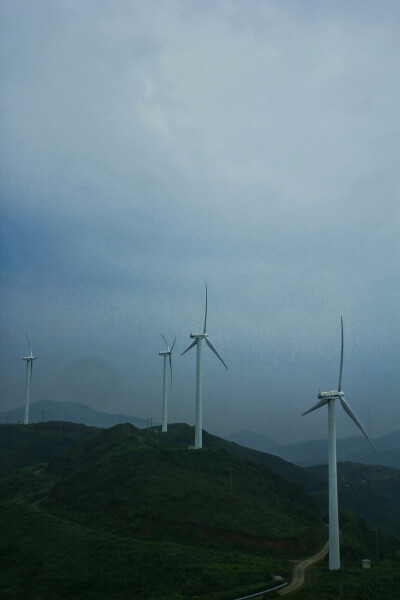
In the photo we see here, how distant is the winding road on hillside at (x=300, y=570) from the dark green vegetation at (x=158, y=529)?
1.36 meters

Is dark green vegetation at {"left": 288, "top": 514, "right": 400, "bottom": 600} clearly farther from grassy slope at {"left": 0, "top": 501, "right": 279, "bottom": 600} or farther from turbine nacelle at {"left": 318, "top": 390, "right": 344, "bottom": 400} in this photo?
turbine nacelle at {"left": 318, "top": 390, "right": 344, "bottom": 400}

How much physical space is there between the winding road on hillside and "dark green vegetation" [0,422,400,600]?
1.36 meters

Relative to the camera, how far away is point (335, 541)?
68.2 m

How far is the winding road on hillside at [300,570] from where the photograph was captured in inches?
2342

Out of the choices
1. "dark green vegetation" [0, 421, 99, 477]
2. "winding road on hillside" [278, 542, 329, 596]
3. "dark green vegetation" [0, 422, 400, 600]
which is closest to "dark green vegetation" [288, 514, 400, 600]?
"dark green vegetation" [0, 422, 400, 600]

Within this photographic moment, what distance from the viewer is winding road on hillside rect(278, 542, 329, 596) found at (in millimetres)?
59491

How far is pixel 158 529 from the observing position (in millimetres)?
84562

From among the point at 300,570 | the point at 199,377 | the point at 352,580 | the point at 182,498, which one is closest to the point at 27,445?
the point at 199,377

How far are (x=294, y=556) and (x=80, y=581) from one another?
2990 centimetres

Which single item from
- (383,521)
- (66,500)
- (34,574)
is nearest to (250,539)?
(34,574)

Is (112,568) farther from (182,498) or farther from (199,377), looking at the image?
(199,377)

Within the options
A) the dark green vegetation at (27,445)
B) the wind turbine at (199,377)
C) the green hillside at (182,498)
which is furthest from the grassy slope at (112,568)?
the dark green vegetation at (27,445)

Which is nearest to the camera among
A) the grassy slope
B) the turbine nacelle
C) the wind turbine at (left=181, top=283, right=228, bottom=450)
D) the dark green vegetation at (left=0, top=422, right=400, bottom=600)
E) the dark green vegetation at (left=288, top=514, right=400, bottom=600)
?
the dark green vegetation at (left=288, top=514, right=400, bottom=600)

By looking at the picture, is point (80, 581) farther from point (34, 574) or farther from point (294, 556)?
point (294, 556)
